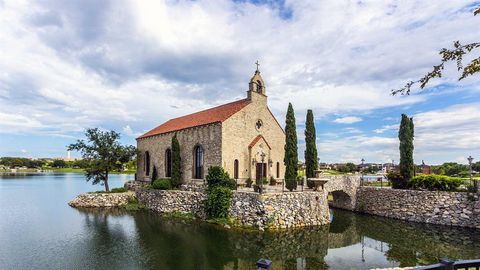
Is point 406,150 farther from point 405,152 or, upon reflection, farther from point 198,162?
point 198,162

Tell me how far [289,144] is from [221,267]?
637 inches

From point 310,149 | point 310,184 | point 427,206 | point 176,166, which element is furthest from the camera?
point 176,166

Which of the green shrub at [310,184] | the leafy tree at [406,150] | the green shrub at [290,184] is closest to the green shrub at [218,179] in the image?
the green shrub at [290,184]

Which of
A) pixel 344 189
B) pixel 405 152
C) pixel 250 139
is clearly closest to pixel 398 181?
pixel 405 152

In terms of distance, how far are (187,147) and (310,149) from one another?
13143mm

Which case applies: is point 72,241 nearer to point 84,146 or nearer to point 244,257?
point 244,257

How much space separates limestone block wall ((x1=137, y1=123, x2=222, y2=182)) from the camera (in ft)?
101

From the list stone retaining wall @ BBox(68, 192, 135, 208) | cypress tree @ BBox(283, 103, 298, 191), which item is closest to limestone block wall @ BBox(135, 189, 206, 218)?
stone retaining wall @ BBox(68, 192, 135, 208)

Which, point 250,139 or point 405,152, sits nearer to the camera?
point 405,152

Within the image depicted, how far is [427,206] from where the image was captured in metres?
26.8

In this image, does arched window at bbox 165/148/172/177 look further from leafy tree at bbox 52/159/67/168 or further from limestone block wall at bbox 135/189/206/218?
leafy tree at bbox 52/159/67/168

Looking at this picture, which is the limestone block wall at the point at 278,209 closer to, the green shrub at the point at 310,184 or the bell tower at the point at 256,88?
the green shrub at the point at 310,184

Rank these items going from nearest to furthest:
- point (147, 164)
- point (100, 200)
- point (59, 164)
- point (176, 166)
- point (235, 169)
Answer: point (235, 169) < point (176, 166) < point (100, 200) < point (147, 164) < point (59, 164)

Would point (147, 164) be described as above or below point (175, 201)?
above
